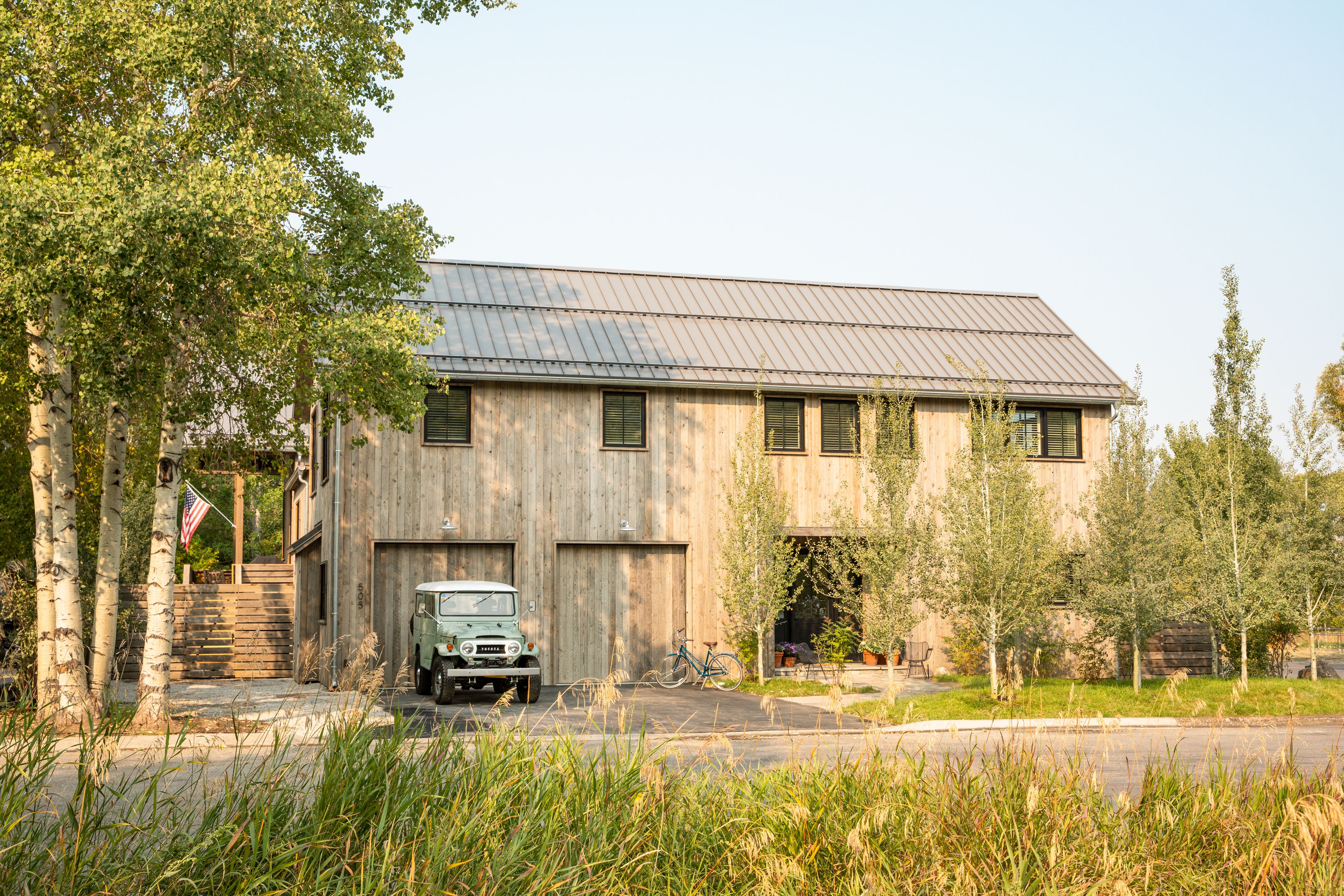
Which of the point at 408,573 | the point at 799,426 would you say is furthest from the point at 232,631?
the point at 799,426

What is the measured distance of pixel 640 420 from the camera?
22.8 meters

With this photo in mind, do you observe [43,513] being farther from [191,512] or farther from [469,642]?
[191,512]

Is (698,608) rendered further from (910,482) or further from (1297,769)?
(1297,769)

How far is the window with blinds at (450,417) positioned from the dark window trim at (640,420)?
2.61 metres

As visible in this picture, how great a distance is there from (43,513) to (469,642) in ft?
20.3

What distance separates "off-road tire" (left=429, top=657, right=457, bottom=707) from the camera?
17000 millimetres

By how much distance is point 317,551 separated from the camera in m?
24.3

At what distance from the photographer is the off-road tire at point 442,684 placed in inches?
669

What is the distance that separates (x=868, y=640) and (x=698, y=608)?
387 cm

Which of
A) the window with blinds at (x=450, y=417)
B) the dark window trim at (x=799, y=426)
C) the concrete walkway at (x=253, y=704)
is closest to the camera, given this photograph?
the concrete walkway at (x=253, y=704)

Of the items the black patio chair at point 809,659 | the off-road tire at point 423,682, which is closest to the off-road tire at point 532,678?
the off-road tire at point 423,682

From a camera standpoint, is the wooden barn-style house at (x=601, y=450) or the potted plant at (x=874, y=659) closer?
the wooden barn-style house at (x=601, y=450)

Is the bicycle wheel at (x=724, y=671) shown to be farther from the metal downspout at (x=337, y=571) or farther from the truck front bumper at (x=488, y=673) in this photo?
the metal downspout at (x=337, y=571)

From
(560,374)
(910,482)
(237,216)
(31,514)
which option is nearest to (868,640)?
(910,482)
